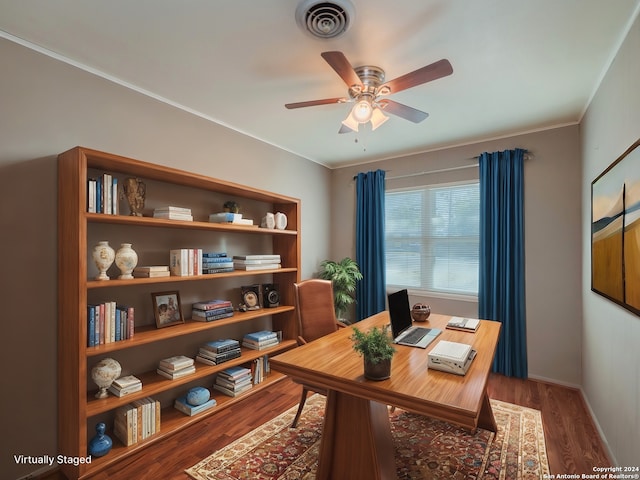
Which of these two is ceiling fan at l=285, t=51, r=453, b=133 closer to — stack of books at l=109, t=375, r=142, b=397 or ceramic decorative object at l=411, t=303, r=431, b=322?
ceramic decorative object at l=411, t=303, r=431, b=322

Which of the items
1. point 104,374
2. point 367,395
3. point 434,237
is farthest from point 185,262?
point 434,237

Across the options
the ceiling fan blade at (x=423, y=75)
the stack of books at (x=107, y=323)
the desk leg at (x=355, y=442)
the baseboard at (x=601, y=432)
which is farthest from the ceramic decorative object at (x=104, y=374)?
the baseboard at (x=601, y=432)

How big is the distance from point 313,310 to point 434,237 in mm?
A: 1991

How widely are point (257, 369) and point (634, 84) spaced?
3.30 meters

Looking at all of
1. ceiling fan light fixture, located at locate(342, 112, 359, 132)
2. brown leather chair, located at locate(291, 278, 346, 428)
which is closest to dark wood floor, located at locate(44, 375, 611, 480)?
brown leather chair, located at locate(291, 278, 346, 428)

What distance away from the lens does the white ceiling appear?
1.57m

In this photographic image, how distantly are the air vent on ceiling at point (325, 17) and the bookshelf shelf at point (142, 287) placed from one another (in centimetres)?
131

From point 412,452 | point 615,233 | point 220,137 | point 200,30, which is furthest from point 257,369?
point 615,233

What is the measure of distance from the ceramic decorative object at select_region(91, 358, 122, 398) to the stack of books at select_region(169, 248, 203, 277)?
710 mm

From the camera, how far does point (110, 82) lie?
7.21 ft

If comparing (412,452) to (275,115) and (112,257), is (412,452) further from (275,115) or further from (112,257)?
(275,115)

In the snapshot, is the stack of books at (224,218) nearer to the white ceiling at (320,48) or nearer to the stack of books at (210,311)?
the stack of books at (210,311)

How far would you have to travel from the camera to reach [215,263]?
8.75 feet

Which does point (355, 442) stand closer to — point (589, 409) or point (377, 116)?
point (377, 116)
